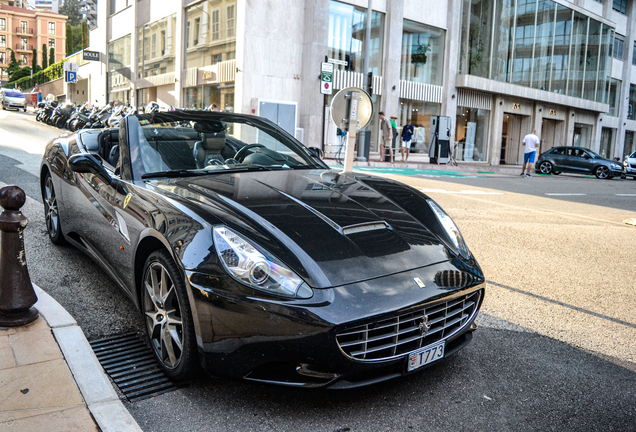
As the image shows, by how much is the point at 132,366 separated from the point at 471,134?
101ft

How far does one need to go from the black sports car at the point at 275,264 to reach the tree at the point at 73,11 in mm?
A: 133461

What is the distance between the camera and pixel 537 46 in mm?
34531

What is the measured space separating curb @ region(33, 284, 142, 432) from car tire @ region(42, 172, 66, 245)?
1.70 m

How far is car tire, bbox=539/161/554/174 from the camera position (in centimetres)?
2683

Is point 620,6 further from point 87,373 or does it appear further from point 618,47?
point 87,373

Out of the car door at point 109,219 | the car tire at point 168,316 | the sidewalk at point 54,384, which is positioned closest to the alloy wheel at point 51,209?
the car door at point 109,219

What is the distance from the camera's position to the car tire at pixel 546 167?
2683cm

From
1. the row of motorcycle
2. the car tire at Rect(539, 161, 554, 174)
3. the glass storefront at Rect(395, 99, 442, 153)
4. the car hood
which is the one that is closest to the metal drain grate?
the car hood

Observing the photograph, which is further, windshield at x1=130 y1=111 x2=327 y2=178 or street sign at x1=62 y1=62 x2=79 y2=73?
street sign at x1=62 y1=62 x2=79 y2=73

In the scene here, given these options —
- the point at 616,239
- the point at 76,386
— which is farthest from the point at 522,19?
the point at 76,386

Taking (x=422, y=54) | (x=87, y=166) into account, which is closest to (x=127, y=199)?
(x=87, y=166)

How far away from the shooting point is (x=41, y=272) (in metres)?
4.60

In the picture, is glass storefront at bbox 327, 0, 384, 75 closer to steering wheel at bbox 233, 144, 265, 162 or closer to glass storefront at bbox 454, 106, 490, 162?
glass storefront at bbox 454, 106, 490, 162

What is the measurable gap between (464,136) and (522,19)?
828 cm
